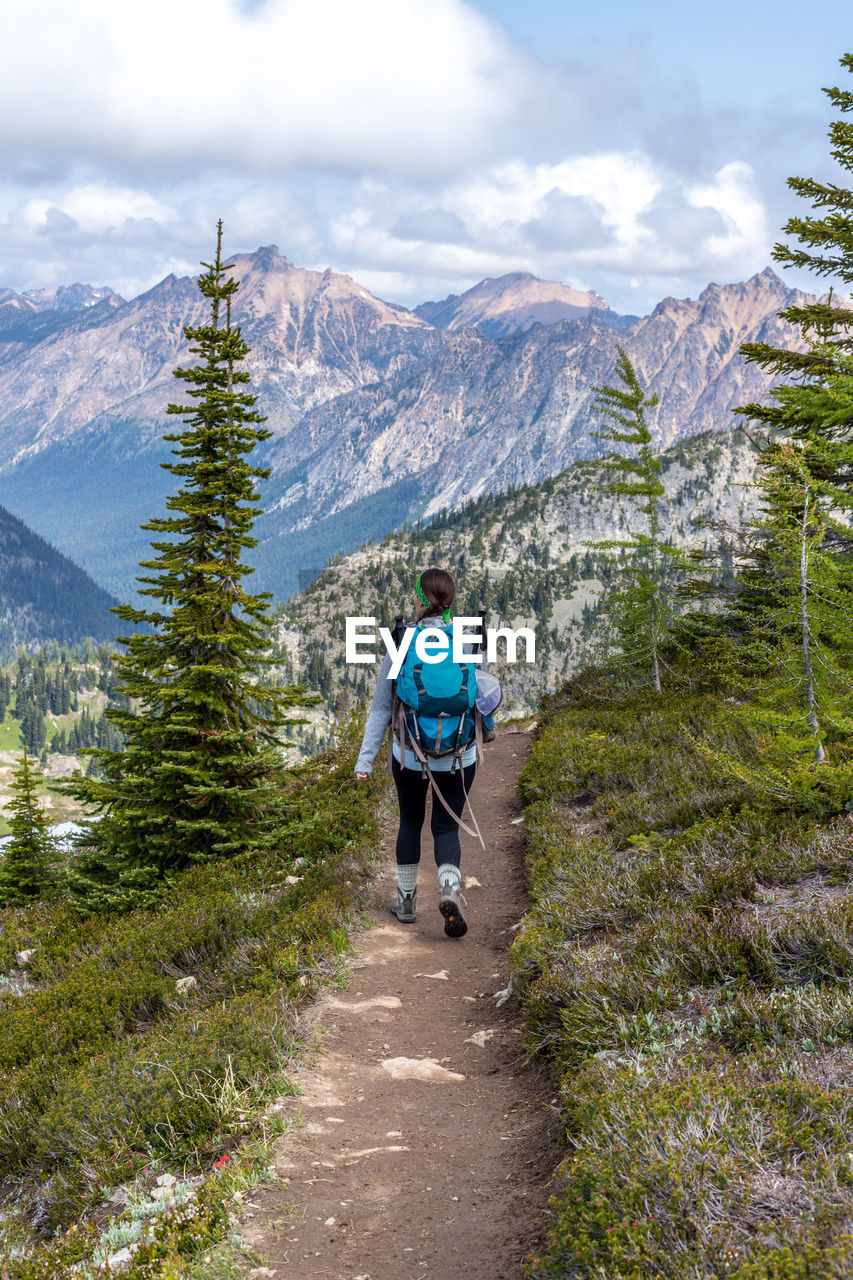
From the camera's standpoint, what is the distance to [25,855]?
21.6m

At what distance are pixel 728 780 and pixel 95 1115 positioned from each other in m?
6.80

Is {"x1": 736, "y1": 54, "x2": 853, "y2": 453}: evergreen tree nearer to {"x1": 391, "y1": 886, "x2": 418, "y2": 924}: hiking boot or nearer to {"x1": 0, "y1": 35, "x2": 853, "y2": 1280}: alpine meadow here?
{"x1": 0, "y1": 35, "x2": 853, "y2": 1280}: alpine meadow

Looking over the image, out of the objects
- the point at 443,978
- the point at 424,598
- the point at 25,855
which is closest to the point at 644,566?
the point at 424,598

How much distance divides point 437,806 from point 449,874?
66 centimetres

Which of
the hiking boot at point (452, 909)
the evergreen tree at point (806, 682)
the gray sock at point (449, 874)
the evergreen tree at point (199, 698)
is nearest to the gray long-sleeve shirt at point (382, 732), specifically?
the gray sock at point (449, 874)

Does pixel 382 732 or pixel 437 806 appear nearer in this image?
pixel 382 732

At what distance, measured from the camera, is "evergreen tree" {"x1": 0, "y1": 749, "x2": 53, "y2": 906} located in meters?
20.8

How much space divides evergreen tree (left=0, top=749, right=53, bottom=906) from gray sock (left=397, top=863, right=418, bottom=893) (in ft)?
51.6

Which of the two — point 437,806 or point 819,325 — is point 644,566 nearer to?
point 819,325

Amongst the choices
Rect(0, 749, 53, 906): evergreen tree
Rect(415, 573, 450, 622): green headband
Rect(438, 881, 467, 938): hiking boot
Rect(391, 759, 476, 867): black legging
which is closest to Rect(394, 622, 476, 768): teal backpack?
Rect(415, 573, 450, 622): green headband

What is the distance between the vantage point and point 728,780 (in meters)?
8.86

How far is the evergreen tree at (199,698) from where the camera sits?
1341 cm

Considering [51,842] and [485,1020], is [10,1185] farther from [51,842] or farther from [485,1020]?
[51,842]

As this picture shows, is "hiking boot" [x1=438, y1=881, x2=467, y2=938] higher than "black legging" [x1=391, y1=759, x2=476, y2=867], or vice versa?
"black legging" [x1=391, y1=759, x2=476, y2=867]
